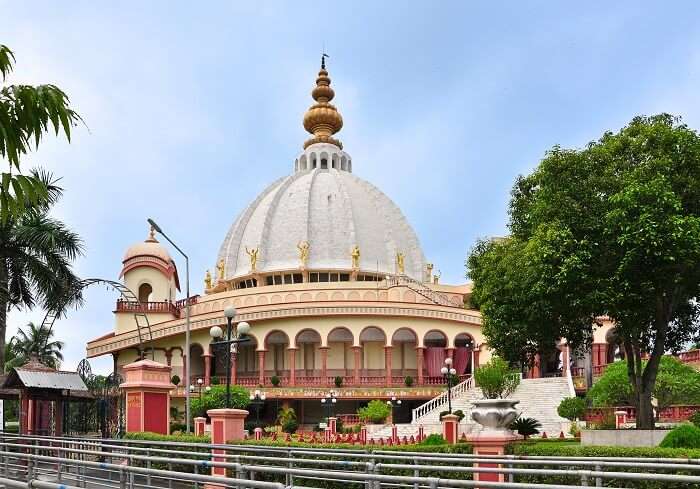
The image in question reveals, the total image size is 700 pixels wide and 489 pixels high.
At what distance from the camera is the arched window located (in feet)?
207

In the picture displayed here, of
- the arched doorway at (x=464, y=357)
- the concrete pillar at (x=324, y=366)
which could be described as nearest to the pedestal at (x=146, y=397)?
the concrete pillar at (x=324, y=366)

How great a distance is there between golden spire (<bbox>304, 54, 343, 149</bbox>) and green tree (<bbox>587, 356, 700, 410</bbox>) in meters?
44.3

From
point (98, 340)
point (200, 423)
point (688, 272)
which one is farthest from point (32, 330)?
point (688, 272)

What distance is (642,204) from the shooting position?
21.8 m

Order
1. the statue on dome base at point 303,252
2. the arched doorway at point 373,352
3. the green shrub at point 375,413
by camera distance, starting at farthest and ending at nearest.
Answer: the statue on dome base at point 303,252
the arched doorway at point 373,352
the green shrub at point 375,413

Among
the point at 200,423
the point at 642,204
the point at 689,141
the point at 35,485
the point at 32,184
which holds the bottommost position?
the point at 200,423

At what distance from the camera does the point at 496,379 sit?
4028 cm

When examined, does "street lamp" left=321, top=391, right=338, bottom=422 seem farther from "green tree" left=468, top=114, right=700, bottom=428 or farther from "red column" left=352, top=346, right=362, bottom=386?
"green tree" left=468, top=114, right=700, bottom=428

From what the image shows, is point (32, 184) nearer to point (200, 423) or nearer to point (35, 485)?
point (35, 485)

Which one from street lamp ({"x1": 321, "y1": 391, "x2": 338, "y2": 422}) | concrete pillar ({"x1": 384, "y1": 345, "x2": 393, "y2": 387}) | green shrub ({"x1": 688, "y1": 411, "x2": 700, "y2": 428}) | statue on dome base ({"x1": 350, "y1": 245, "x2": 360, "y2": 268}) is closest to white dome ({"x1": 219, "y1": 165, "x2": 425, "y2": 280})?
statue on dome base ({"x1": 350, "y1": 245, "x2": 360, "y2": 268})

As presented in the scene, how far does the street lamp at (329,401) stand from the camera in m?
47.6

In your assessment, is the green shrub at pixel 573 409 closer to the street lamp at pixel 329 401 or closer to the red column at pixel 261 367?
the street lamp at pixel 329 401

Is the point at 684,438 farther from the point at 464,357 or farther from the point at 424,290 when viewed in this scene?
the point at 424,290

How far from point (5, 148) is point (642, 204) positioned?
1829cm
